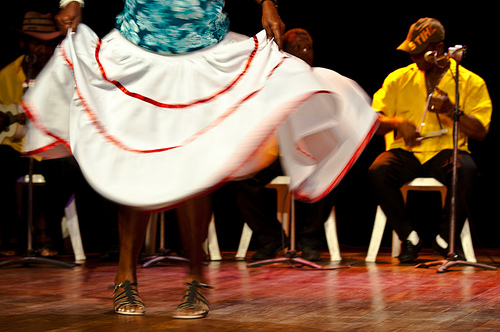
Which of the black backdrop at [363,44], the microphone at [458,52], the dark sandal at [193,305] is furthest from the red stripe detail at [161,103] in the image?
the black backdrop at [363,44]

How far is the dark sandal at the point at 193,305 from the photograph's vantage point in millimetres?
1972

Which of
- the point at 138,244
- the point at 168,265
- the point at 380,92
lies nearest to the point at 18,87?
the point at 168,265

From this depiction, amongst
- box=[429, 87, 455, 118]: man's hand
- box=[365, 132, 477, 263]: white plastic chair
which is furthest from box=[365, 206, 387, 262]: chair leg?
box=[429, 87, 455, 118]: man's hand

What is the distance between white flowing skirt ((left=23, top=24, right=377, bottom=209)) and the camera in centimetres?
→ 186

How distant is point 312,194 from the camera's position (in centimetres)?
209

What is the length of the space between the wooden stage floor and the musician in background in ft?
2.28

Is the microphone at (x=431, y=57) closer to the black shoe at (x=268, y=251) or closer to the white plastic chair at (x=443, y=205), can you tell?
the white plastic chair at (x=443, y=205)

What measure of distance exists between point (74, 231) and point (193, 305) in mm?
2348

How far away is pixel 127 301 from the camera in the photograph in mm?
2053

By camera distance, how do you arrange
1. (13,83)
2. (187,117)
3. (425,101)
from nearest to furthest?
(187,117)
(425,101)
(13,83)

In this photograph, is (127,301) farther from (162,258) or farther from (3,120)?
(3,120)

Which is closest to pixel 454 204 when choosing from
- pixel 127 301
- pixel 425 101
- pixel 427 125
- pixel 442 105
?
pixel 442 105

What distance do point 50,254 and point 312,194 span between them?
2698 mm

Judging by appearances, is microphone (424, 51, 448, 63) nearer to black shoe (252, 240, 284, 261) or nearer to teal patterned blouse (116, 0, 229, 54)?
black shoe (252, 240, 284, 261)
